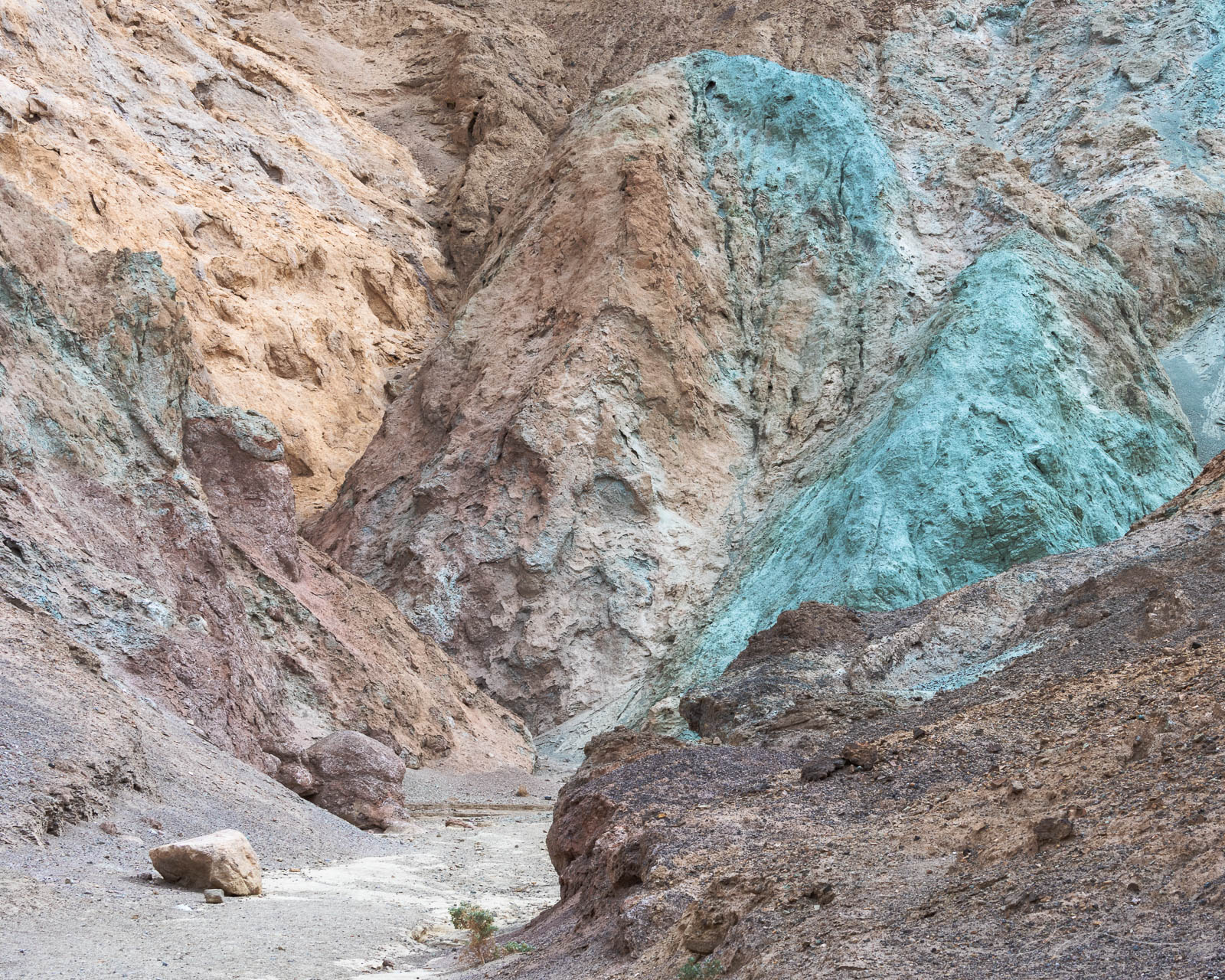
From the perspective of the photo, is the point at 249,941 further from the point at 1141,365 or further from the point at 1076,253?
the point at 1076,253

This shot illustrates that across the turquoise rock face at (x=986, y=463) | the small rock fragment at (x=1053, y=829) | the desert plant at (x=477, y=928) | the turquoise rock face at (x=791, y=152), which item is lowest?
the desert plant at (x=477, y=928)

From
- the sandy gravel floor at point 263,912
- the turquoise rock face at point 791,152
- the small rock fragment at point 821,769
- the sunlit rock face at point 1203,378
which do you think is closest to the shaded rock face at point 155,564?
the sandy gravel floor at point 263,912

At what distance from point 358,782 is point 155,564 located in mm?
4101

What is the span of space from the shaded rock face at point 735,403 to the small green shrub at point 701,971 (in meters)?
15.3

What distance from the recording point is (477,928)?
786 cm

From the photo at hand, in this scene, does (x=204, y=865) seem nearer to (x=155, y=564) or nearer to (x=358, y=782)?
(x=358, y=782)

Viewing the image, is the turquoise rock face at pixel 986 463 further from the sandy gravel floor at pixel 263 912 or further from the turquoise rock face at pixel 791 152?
the sandy gravel floor at pixel 263 912

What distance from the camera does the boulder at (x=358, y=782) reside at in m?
14.4

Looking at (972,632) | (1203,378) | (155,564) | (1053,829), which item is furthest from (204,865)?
(1203,378)

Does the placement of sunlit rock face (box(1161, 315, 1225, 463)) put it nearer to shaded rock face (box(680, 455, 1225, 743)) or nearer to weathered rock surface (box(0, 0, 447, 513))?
shaded rock face (box(680, 455, 1225, 743))

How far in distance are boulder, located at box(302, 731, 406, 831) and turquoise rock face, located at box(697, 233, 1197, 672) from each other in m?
7.88

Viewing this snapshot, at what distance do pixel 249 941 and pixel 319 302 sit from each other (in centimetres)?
2475

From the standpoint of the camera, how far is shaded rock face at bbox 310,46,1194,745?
862 inches

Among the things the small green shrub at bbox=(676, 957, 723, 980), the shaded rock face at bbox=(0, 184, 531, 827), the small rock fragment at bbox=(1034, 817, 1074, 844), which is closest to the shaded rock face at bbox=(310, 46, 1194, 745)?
the shaded rock face at bbox=(0, 184, 531, 827)
